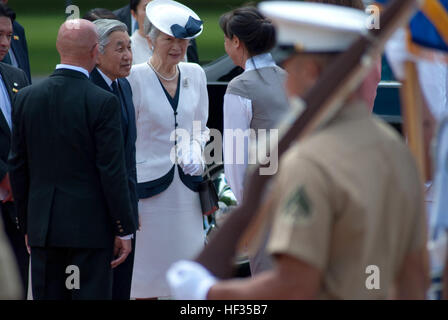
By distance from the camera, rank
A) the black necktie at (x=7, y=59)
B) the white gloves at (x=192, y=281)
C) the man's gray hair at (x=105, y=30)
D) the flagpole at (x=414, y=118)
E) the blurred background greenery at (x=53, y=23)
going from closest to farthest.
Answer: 1. the white gloves at (x=192, y=281)
2. the flagpole at (x=414, y=118)
3. the man's gray hair at (x=105, y=30)
4. the black necktie at (x=7, y=59)
5. the blurred background greenery at (x=53, y=23)

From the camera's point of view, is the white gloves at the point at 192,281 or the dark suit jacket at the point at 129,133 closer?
the white gloves at the point at 192,281

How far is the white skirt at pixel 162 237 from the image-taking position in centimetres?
509

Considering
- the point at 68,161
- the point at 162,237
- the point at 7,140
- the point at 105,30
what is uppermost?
the point at 105,30

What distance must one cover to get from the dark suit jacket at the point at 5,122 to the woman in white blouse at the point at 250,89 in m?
1.22

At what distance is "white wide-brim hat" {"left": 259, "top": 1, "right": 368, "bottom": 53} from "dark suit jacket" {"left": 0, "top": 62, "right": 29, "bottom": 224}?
9.08 feet

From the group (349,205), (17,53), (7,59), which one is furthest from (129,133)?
(349,205)

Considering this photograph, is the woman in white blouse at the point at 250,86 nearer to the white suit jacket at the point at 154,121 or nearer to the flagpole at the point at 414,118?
the white suit jacket at the point at 154,121

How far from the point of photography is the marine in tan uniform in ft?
6.69

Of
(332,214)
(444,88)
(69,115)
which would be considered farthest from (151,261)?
(332,214)

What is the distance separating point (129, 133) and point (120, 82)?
343mm

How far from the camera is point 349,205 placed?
2.04 meters

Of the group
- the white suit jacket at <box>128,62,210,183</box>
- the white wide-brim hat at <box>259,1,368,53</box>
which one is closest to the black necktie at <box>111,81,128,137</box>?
the white suit jacket at <box>128,62,210,183</box>

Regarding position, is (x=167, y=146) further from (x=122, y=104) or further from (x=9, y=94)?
(x=9, y=94)

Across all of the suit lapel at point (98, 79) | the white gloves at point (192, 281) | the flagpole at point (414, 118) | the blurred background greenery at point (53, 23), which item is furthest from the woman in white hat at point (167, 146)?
the blurred background greenery at point (53, 23)
